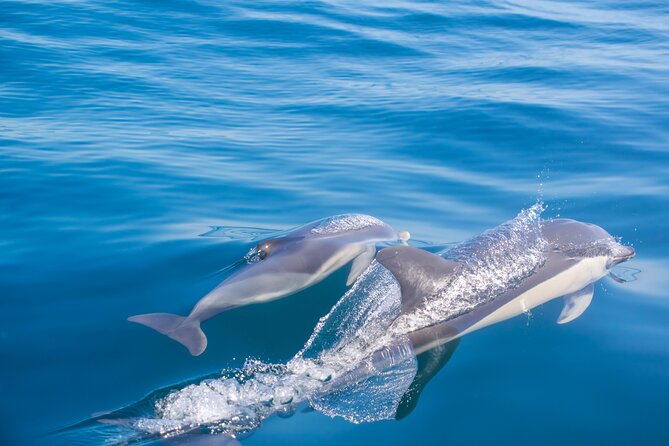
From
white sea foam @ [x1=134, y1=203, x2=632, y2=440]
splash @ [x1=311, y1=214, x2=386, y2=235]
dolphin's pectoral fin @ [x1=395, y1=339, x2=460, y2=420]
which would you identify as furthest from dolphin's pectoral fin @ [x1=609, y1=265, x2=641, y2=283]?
splash @ [x1=311, y1=214, x2=386, y2=235]

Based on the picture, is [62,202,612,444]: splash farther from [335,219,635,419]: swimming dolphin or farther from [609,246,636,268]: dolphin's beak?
[609,246,636,268]: dolphin's beak

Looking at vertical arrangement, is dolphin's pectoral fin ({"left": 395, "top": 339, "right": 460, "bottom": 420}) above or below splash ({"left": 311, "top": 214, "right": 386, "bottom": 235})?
below

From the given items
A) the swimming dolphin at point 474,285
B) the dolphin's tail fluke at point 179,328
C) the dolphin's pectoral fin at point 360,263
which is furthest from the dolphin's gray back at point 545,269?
the dolphin's tail fluke at point 179,328

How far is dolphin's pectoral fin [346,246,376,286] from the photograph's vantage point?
7359 mm

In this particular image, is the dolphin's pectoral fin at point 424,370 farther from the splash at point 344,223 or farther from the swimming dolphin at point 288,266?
the splash at point 344,223

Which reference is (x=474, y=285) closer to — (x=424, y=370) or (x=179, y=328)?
(x=424, y=370)

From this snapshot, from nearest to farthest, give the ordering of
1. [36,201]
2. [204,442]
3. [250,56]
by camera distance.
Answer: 1. [204,442]
2. [36,201]
3. [250,56]

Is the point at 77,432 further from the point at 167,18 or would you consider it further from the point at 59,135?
the point at 167,18

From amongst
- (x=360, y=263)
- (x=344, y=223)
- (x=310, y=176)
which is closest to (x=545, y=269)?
(x=360, y=263)

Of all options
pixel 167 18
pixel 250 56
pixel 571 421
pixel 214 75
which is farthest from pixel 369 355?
pixel 167 18

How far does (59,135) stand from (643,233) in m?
8.48

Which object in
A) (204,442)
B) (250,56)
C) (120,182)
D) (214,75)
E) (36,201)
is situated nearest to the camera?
(204,442)

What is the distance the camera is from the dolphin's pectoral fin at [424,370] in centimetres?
502

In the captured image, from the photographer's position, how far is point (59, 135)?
1187cm
